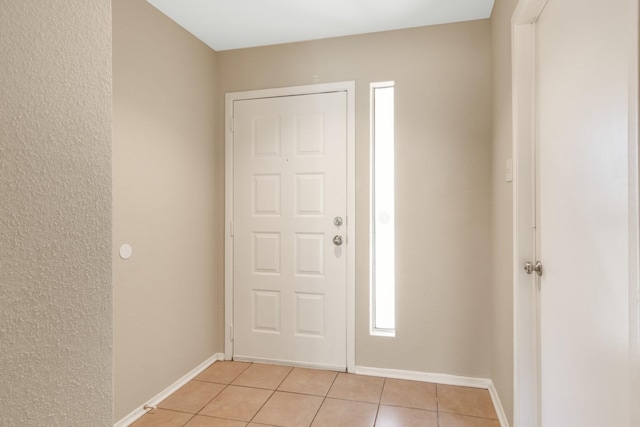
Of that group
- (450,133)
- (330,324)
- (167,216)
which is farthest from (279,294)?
(450,133)

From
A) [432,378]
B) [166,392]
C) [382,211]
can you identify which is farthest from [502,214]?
[166,392]

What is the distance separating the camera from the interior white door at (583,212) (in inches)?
34.9

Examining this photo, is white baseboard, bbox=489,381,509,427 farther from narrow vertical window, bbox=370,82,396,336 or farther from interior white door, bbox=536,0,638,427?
narrow vertical window, bbox=370,82,396,336

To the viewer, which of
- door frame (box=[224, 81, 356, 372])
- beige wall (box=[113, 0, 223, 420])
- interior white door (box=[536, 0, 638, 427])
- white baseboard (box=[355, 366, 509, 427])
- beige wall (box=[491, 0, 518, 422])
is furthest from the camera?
door frame (box=[224, 81, 356, 372])

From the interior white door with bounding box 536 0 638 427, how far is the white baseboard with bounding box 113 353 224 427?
209 centimetres

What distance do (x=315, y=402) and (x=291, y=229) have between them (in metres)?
1.17

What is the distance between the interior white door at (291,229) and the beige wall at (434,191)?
0.17 meters

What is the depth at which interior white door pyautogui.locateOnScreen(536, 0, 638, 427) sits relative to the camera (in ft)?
2.91

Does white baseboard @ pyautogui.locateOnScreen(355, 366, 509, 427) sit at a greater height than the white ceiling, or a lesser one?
lesser

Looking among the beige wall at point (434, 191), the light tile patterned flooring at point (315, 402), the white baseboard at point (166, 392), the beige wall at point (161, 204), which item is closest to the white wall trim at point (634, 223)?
the light tile patterned flooring at point (315, 402)

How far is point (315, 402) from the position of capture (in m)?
2.18

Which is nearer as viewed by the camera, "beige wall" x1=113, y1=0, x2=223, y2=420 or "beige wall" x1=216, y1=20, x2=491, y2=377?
"beige wall" x1=113, y1=0, x2=223, y2=420

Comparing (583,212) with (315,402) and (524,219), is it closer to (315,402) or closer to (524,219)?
(524,219)

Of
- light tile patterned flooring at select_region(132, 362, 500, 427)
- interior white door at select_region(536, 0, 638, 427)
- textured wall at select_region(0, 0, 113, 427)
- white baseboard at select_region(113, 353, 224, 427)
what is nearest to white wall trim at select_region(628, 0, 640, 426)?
interior white door at select_region(536, 0, 638, 427)
